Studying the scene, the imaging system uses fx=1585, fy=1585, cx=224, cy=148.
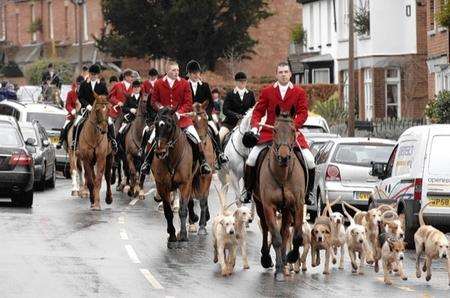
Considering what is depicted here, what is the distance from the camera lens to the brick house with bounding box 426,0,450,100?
50156 millimetres

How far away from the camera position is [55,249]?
2177 cm

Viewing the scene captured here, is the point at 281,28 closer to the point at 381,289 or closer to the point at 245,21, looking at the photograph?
the point at 245,21

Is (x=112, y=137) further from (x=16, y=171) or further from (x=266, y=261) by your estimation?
(x=266, y=261)

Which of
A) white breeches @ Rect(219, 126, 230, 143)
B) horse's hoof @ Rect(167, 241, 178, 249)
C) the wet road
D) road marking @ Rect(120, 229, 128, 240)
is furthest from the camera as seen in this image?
white breeches @ Rect(219, 126, 230, 143)

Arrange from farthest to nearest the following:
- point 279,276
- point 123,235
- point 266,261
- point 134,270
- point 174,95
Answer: point 174,95
point 123,235
point 266,261
point 134,270
point 279,276

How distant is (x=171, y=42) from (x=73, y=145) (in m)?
43.7

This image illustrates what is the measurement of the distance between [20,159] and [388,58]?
33.1 metres

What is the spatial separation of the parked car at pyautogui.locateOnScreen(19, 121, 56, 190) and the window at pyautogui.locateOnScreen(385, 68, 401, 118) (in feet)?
84.1

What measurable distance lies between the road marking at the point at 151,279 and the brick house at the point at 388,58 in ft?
131

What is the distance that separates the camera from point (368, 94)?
208 feet

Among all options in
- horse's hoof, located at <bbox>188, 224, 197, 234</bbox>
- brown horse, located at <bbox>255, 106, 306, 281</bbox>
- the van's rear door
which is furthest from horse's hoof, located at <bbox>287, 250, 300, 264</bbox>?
horse's hoof, located at <bbox>188, 224, 197, 234</bbox>

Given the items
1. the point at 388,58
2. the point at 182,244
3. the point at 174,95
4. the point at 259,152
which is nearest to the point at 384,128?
the point at 388,58

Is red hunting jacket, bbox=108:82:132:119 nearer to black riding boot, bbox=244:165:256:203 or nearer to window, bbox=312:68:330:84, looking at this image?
black riding boot, bbox=244:165:256:203

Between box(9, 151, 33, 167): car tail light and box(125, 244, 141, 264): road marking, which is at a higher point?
box(9, 151, 33, 167): car tail light
